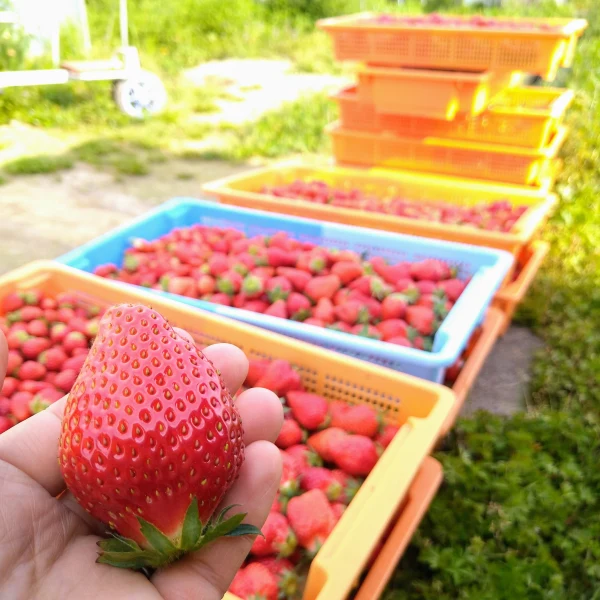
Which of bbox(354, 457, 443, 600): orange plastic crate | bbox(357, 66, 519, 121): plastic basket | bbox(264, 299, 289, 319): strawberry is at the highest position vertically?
bbox(357, 66, 519, 121): plastic basket

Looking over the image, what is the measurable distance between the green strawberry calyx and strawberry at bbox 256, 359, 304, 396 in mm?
644

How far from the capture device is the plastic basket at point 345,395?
3.33 ft

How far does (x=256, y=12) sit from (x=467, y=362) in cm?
822

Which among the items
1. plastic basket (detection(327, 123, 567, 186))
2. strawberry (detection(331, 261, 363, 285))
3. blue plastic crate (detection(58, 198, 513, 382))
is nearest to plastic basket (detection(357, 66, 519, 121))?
plastic basket (detection(327, 123, 567, 186))

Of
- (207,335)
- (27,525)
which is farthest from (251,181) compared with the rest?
(27,525)

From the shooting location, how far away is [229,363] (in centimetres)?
104

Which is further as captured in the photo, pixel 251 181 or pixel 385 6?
pixel 385 6

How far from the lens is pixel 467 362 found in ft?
6.24

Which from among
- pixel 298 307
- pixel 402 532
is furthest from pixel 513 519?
pixel 298 307

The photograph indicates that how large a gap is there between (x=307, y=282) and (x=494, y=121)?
1713 mm

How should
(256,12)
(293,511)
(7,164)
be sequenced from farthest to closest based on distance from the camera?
(256,12) → (7,164) → (293,511)

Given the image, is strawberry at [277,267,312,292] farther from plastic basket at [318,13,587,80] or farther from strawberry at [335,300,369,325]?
plastic basket at [318,13,587,80]

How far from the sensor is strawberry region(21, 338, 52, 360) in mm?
1607

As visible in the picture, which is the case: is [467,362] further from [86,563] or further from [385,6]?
[385,6]
